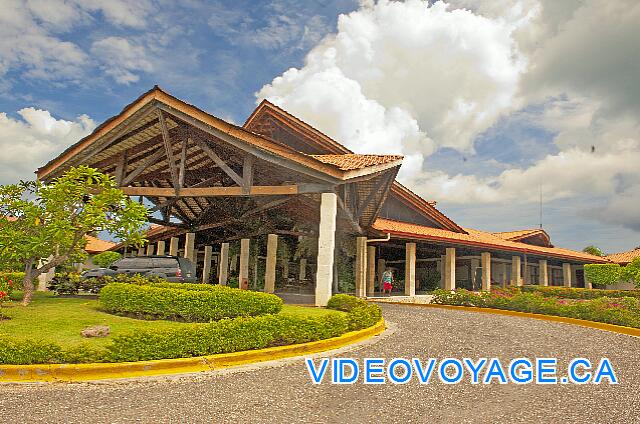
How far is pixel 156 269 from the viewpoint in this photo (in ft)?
56.2

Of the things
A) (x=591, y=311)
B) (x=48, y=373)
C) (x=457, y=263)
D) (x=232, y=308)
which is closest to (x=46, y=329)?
(x=48, y=373)

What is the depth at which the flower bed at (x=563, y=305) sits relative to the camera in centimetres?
1387

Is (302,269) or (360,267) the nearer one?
(360,267)

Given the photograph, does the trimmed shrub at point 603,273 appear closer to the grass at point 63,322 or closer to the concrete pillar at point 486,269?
the concrete pillar at point 486,269

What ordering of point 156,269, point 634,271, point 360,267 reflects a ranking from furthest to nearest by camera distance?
point 634,271, point 360,267, point 156,269

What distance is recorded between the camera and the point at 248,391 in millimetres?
6188

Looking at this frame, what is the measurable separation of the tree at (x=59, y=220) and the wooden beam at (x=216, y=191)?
318cm

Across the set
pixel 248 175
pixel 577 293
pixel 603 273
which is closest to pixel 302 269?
pixel 248 175

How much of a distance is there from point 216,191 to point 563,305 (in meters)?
12.7

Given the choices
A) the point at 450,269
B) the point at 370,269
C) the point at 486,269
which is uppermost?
the point at 486,269

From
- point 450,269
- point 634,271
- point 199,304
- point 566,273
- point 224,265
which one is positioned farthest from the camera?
point 566,273

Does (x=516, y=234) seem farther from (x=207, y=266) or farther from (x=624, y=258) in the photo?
(x=207, y=266)

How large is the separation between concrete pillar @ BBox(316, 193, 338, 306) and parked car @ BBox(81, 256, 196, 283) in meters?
6.23

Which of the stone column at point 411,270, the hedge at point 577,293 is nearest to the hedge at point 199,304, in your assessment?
the stone column at point 411,270
